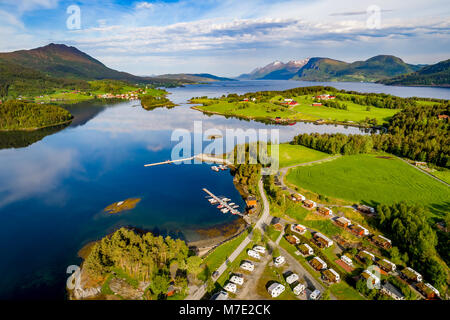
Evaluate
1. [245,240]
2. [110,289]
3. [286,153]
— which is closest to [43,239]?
[110,289]

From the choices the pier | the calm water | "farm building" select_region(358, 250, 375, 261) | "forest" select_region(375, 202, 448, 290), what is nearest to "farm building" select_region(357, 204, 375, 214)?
"forest" select_region(375, 202, 448, 290)

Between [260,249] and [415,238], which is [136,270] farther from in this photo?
[415,238]

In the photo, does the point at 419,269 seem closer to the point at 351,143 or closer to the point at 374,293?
the point at 374,293

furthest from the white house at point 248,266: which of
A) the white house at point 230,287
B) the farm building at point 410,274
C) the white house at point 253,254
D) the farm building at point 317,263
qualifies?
the farm building at point 410,274

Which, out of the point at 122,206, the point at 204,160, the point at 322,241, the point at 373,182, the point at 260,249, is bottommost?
the point at 260,249

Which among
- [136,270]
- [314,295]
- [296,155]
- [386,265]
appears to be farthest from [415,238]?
[296,155]

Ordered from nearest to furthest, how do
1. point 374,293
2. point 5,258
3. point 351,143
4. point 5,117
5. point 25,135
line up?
point 374,293 < point 5,258 < point 351,143 < point 25,135 < point 5,117
